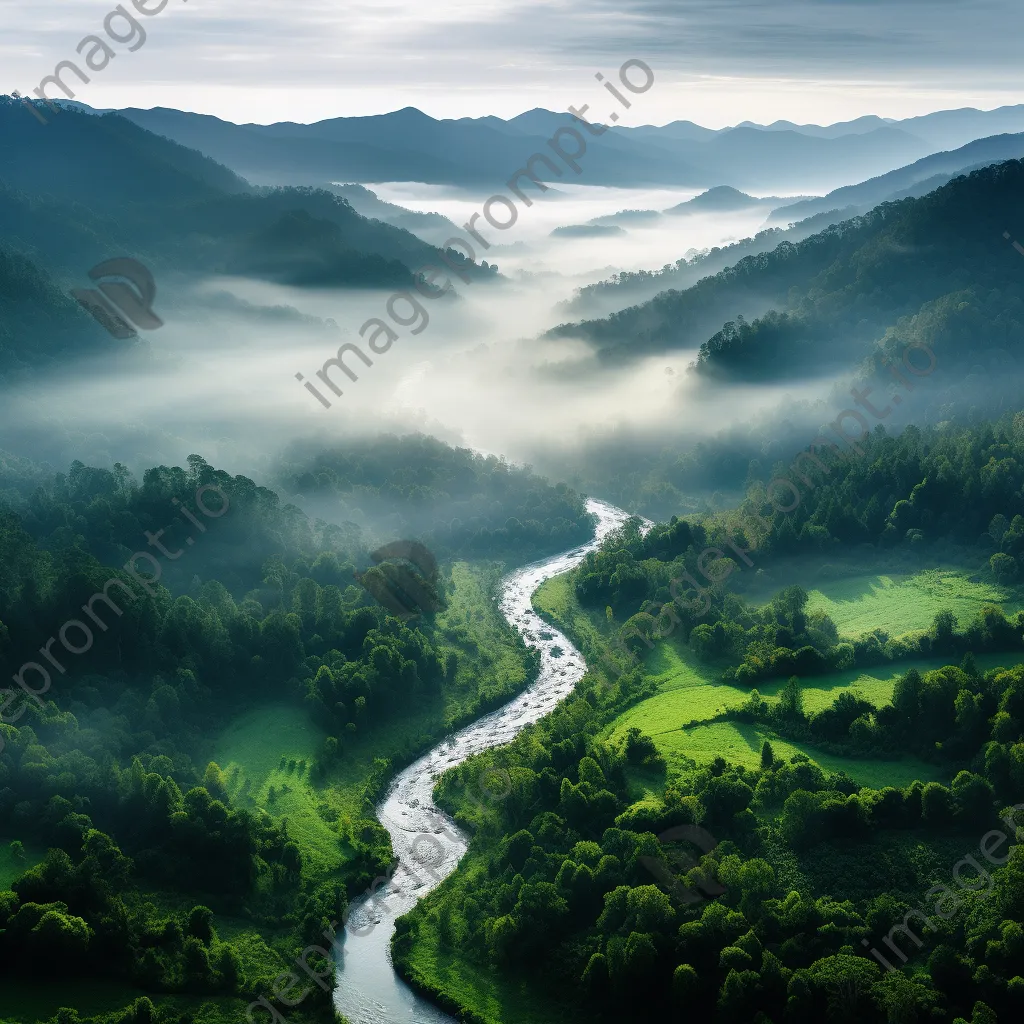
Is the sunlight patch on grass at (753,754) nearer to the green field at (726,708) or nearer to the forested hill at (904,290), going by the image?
the green field at (726,708)

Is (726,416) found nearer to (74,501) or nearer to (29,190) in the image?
(74,501)

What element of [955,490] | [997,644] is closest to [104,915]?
[997,644]

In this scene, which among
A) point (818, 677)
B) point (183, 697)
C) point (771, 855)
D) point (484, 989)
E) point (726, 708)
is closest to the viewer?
point (484, 989)

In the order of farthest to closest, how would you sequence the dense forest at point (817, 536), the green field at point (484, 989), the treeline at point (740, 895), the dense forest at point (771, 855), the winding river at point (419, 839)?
the dense forest at point (817, 536)
the winding river at point (419, 839)
the green field at point (484, 989)
the dense forest at point (771, 855)
the treeline at point (740, 895)

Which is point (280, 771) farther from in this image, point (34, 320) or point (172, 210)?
point (172, 210)

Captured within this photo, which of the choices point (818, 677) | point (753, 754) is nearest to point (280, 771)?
point (753, 754)

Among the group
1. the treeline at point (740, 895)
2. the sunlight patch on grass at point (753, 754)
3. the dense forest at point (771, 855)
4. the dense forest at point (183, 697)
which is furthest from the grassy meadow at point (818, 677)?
the dense forest at point (183, 697)
